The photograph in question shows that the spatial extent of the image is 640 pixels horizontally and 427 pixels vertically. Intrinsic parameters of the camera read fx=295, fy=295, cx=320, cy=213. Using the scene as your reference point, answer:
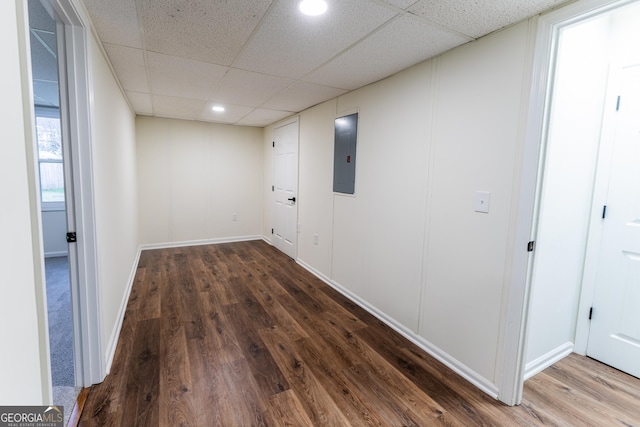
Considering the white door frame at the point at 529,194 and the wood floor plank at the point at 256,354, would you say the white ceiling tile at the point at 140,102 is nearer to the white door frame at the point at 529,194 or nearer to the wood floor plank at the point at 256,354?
the wood floor plank at the point at 256,354

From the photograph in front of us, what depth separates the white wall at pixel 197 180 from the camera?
489 cm

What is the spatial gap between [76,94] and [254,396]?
203cm

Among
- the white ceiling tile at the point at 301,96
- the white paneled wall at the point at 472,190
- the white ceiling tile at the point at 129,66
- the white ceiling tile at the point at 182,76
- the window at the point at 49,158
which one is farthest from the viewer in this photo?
the window at the point at 49,158

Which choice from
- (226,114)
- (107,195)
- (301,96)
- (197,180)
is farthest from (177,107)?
(107,195)

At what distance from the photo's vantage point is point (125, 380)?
1.89 m

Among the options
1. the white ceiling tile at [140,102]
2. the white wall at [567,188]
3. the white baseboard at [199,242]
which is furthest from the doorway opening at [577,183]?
the white baseboard at [199,242]

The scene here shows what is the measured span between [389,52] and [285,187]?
301 centimetres

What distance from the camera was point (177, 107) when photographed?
4.05 m

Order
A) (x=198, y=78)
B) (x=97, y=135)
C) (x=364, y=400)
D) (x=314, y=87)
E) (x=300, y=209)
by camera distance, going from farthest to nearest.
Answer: (x=300, y=209), (x=314, y=87), (x=198, y=78), (x=97, y=135), (x=364, y=400)

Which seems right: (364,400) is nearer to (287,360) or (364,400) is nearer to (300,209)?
(287,360)

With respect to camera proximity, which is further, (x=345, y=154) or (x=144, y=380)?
(x=345, y=154)

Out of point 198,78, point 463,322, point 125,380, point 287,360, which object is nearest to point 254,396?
point 287,360

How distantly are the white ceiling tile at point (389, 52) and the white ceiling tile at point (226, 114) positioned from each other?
1.63m

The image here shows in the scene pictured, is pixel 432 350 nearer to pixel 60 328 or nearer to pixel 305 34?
pixel 305 34
